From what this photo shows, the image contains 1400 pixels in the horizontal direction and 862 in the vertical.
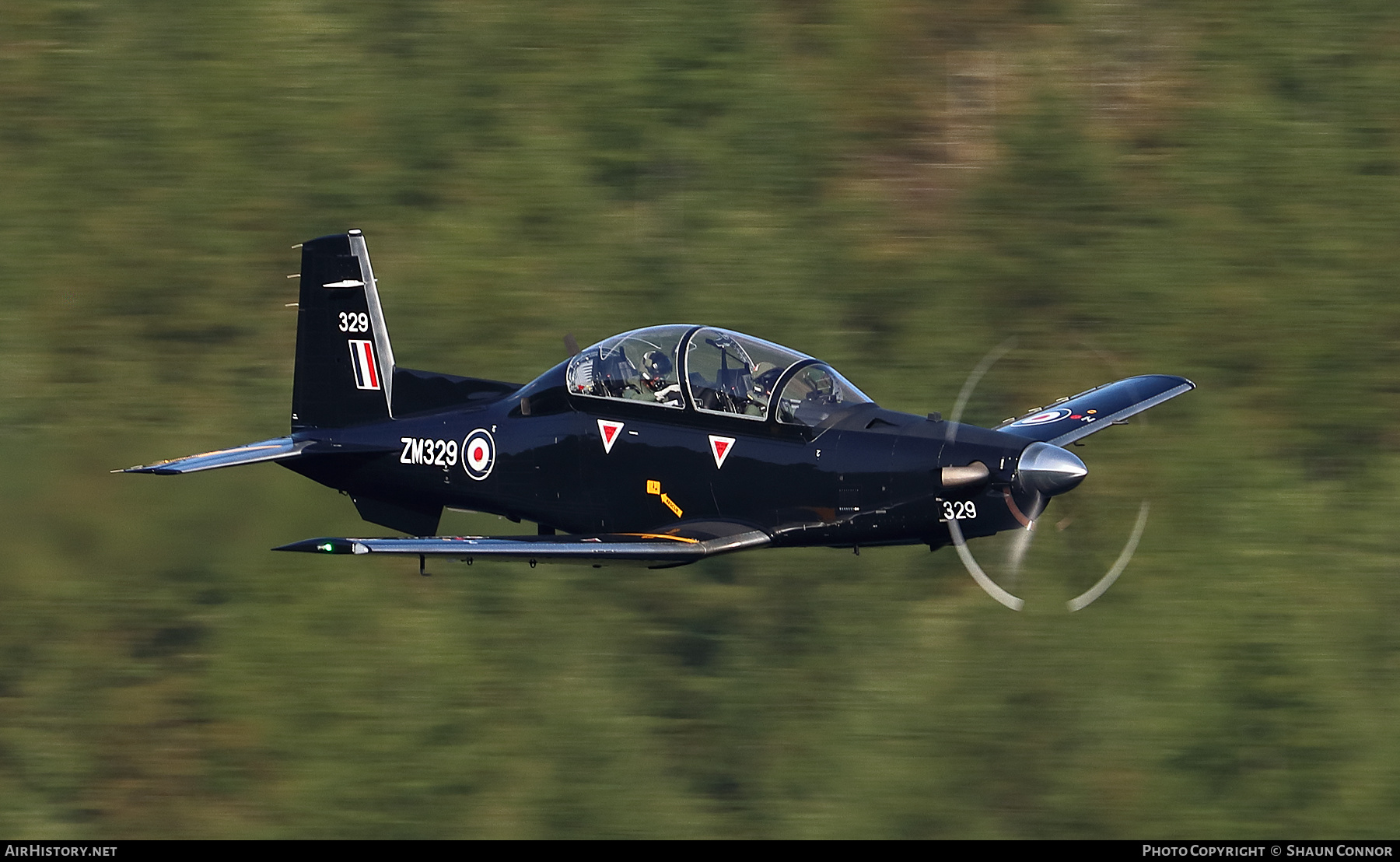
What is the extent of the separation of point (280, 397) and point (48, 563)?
397cm

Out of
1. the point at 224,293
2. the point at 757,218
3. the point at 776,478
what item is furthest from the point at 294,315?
the point at 776,478

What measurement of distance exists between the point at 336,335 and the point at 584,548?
4.71 m

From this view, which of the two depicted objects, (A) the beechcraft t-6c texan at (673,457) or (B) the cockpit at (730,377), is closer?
(A) the beechcraft t-6c texan at (673,457)

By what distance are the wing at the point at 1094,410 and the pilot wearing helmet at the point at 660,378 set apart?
9.81ft

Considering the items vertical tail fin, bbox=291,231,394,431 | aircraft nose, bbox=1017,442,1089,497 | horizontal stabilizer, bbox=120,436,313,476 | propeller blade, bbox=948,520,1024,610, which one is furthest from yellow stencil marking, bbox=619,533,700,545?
horizontal stabilizer, bbox=120,436,313,476

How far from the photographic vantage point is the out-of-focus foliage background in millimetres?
19594

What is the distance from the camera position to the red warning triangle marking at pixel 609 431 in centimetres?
1362

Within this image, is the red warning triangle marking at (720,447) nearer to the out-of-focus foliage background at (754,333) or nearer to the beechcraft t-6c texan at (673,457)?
the beechcraft t-6c texan at (673,457)

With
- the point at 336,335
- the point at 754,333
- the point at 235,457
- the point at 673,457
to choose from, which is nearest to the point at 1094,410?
the point at 673,457

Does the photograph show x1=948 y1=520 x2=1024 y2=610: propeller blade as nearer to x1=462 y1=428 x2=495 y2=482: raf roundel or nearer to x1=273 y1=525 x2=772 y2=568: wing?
x1=273 y1=525 x2=772 y2=568: wing

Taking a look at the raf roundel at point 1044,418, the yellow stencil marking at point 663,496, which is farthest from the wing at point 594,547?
the raf roundel at point 1044,418

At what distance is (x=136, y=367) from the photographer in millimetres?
23391

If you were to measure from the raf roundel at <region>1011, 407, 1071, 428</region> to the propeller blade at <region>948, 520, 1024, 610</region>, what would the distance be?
228cm

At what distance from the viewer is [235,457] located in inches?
594
